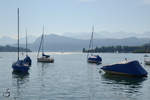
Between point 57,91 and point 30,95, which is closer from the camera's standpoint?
point 30,95

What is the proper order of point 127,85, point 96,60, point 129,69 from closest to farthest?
point 127,85, point 129,69, point 96,60

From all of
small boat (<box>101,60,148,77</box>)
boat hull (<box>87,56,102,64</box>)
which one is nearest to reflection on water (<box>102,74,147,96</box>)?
small boat (<box>101,60,148,77</box>)

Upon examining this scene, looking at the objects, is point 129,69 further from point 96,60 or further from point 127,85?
point 96,60

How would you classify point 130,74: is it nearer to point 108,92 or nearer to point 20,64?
point 108,92

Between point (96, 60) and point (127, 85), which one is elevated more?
point (96, 60)

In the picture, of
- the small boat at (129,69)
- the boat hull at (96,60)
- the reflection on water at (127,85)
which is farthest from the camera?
the boat hull at (96,60)

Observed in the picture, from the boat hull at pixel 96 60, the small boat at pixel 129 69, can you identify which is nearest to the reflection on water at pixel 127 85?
the small boat at pixel 129 69

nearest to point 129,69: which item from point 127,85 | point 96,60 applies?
point 127,85

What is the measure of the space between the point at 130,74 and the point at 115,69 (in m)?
3.65

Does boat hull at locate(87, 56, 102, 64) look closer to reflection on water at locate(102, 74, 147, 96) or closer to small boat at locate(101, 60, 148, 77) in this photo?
small boat at locate(101, 60, 148, 77)

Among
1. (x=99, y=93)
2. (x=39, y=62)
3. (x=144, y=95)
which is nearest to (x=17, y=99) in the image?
(x=99, y=93)

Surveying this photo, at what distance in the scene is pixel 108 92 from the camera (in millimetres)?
33562

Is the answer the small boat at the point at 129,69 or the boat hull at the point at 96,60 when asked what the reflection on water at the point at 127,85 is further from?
the boat hull at the point at 96,60

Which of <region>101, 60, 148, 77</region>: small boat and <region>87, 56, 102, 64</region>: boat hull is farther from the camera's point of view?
<region>87, 56, 102, 64</region>: boat hull
